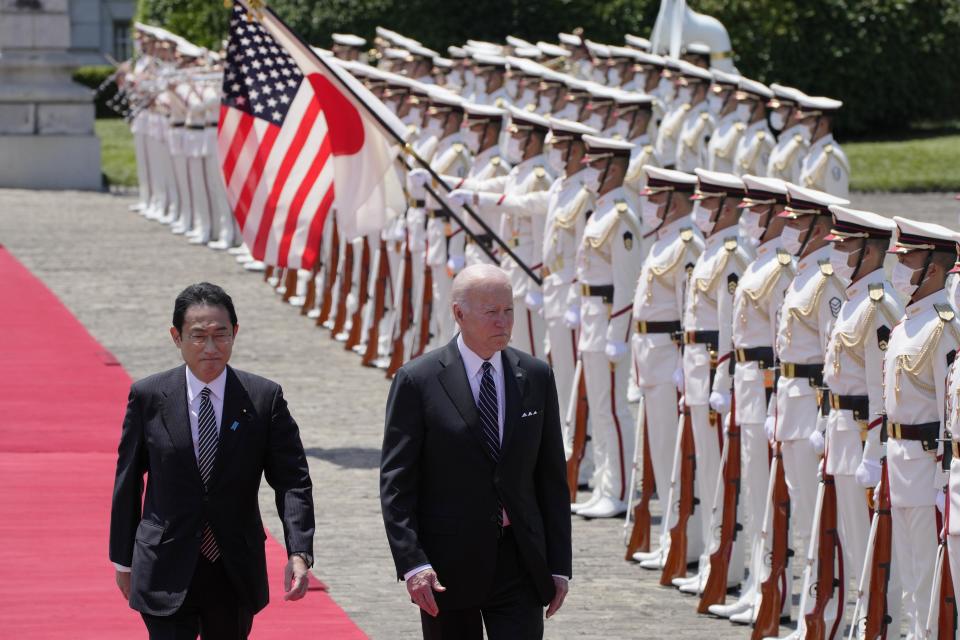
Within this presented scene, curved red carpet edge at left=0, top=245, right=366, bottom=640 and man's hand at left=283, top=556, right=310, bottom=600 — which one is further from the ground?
man's hand at left=283, top=556, right=310, bottom=600

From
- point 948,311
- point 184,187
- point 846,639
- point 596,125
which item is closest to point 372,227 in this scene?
point 596,125

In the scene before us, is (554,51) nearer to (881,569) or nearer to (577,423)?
(577,423)

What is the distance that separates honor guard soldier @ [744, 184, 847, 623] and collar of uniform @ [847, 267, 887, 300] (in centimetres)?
33

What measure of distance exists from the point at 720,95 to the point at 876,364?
9.43 m

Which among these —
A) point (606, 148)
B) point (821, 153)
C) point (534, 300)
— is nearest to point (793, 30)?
point (821, 153)

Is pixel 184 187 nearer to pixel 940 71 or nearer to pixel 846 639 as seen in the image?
pixel 940 71

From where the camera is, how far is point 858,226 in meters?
8.17

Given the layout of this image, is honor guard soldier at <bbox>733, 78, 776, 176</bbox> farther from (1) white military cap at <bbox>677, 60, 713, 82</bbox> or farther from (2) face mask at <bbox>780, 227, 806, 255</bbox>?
(2) face mask at <bbox>780, 227, 806, 255</bbox>

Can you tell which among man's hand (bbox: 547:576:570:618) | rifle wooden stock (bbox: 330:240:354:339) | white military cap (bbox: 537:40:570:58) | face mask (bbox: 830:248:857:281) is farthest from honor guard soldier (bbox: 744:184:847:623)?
white military cap (bbox: 537:40:570:58)

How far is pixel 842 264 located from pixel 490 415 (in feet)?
8.31

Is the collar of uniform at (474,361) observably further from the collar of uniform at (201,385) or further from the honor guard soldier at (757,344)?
the honor guard soldier at (757,344)

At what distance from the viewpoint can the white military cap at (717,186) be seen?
958 cm

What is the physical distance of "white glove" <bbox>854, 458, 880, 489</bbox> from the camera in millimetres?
7934

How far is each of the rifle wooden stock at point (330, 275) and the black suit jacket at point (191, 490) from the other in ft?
38.3
